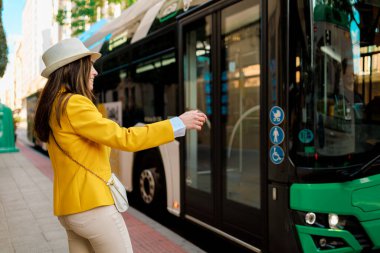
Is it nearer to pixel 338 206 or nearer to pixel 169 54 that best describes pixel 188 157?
pixel 169 54

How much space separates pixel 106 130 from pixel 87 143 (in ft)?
0.51

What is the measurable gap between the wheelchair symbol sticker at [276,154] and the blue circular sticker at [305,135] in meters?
0.18

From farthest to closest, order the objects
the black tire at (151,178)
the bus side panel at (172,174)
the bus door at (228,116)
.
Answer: the black tire at (151,178), the bus side panel at (172,174), the bus door at (228,116)

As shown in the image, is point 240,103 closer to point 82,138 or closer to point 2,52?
point 82,138

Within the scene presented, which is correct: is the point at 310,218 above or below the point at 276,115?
below

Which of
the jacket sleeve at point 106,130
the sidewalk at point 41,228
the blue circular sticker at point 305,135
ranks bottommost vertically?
the sidewalk at point 41,228

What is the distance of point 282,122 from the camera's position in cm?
342

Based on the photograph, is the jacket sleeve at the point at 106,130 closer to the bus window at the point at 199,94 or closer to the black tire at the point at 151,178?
the bus window at the point at 199,94

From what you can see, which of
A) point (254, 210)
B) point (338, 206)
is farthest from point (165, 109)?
point (338, 206)

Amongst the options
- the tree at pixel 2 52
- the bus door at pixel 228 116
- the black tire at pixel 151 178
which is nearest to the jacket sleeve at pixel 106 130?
the bus door at pixel 228 116

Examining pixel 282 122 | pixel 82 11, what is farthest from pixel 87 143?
pixel 82 11

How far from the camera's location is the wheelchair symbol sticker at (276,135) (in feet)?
11.2

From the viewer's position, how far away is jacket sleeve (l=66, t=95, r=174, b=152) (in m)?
2.04

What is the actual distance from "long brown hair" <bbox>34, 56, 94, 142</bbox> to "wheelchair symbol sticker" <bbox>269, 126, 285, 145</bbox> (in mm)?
1733
